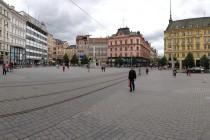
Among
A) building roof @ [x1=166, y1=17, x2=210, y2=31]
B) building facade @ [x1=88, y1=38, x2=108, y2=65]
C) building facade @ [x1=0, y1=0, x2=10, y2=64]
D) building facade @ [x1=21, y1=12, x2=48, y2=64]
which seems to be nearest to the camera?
building facade @ [x1=0, y1=0, x2=10, y2=64]

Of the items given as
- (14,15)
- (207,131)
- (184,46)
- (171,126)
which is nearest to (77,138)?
(171,126)

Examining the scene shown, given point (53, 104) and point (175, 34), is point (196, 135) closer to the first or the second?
point (53, 104)

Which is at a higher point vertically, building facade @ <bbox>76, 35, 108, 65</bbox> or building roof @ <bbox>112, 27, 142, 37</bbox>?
building roof @ <bbox>112, 27, 142, 37</bbox>

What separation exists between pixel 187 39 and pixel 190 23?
7.41 meters

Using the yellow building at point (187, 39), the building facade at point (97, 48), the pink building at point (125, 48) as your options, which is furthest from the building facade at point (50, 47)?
the yellow building at point (187, 39)

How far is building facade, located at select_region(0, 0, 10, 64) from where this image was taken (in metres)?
59.6

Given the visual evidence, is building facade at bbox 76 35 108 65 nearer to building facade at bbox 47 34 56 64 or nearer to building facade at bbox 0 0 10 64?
building facade at bbox 47 34 56 64

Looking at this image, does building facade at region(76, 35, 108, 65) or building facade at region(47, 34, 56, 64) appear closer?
building facade at region(76, 35, 108, 65)

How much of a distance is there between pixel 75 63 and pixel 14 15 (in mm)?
56579

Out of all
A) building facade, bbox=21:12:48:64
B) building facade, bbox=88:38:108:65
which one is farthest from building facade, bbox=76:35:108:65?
building facade, bbox=21:12:48:64

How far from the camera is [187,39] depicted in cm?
9444

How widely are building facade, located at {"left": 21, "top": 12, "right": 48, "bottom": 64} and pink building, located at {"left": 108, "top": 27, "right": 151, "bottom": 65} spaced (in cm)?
3252

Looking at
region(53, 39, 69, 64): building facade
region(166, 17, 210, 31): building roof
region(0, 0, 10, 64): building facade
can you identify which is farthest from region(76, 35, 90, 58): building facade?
region(0, 0, 10, 64): building facade

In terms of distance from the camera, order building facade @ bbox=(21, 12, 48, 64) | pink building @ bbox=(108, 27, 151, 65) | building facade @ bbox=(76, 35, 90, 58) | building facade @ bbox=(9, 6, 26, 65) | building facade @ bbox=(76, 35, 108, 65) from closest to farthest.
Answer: building facade @ bbox=(9, 6, 26, 65)
building facade @ bbox=(21, 12, 48, 64)
pink building @ bbox=(108, 27, 151, 65)
building facade @ bbox=(76, 35, 108, 65)
building facade @ bbox=(76, 35, 90, 58)
